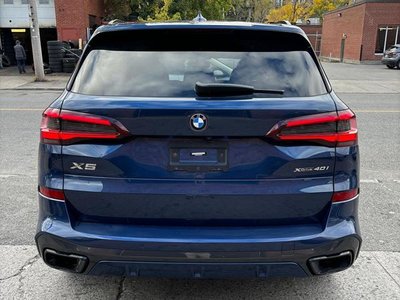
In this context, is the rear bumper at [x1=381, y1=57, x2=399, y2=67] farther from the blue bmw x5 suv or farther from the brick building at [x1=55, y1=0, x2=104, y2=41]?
the blue bmw x5 suv

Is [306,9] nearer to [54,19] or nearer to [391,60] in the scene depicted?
[391,60]

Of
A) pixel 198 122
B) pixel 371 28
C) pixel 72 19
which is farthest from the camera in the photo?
pixel 371 28

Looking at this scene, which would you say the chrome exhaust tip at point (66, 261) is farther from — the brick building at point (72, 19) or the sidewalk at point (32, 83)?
the brick building at point (72, 19)

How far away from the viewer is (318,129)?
2311 mm

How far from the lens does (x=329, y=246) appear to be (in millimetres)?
2336

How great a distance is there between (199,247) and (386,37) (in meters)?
36.3

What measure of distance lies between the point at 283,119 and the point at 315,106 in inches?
8.6

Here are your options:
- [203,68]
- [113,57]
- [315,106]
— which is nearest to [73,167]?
[113,57]

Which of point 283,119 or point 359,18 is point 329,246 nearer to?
point 283,119

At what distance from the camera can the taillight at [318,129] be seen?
7.47 ft

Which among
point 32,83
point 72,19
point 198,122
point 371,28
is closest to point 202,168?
point 198,122

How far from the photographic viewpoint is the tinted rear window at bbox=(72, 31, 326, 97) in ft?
8.05

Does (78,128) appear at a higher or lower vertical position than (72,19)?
lower

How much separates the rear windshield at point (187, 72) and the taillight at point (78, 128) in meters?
0.21
